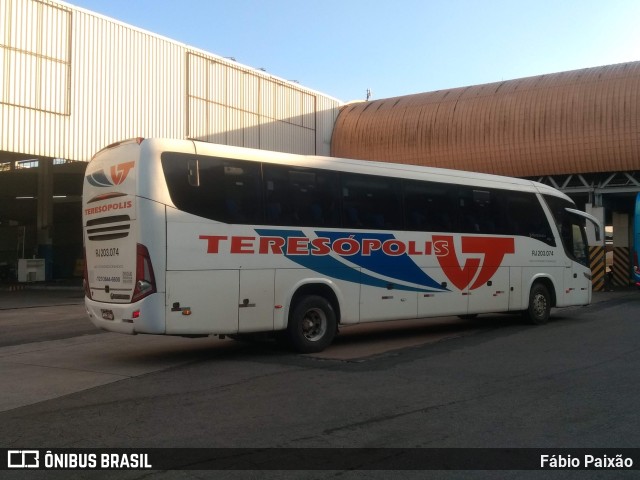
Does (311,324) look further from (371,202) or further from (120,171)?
(120,171)

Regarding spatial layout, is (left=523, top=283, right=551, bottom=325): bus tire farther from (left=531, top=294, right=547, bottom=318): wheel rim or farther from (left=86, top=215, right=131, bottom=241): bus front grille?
(left=86, top=215, right=131, bottom=241): bus front grille

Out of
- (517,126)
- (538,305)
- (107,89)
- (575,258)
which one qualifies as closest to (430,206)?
(538,305)

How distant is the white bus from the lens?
9.10 m

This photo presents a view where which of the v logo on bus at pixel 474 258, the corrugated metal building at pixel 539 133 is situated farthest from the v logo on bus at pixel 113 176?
the corrugated metal building at pixel 539 133

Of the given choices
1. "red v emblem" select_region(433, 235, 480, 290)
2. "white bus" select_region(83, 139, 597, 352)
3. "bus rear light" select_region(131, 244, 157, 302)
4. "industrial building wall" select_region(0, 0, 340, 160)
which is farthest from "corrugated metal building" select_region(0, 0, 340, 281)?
"red v emblem" select_region(433, 235, 480, 290)

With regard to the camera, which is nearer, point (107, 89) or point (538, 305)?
point (538, 305)

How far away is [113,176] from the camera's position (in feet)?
31.2

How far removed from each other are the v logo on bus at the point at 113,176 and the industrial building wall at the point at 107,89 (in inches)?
497

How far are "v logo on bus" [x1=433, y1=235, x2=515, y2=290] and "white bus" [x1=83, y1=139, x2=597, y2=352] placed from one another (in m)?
0.03

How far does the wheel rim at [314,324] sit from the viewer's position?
1062cm

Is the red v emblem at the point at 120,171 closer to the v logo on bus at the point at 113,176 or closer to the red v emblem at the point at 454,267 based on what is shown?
the v logo on bus at the point at 113,176

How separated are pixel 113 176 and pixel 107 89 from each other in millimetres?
15882

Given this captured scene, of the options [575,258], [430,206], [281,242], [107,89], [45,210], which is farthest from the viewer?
[45,210]

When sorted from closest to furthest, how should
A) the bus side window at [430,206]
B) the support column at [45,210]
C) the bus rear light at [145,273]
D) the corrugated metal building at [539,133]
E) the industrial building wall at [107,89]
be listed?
the bus rear light at [145,273]
the bus side window at [430,206]
the industrial building wall at [107,89]
the corrugated metal building at [539,133]
the support column at [45,210]
